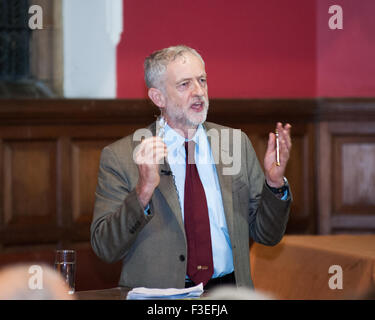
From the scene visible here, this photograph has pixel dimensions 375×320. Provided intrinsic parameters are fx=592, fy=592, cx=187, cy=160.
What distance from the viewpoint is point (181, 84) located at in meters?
2.35

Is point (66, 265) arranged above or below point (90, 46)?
below

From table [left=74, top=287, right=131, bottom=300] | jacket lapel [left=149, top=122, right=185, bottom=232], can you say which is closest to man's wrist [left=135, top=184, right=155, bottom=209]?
jacket lapel [left=149, top=122, right=185, bottom=232]

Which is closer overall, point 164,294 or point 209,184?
point 164,294

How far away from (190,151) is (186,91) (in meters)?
0.24

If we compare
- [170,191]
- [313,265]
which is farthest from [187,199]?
[313,265]

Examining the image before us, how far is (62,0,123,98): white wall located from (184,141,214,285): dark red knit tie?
206 centimetres

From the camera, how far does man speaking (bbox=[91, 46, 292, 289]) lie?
2.12 m

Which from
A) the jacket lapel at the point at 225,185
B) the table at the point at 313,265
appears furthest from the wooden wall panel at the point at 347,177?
the jacket lapel at the point at 225,185

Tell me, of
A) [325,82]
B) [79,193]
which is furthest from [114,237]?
[325,82]

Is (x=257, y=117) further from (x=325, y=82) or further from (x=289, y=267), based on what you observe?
(x=289, y=267)

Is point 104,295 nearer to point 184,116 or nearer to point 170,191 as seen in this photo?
point 170,191

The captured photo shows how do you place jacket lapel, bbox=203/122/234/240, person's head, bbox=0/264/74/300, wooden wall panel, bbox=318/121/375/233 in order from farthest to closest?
1. wooden wall panel, bbox=318/121/375/233
2. jacket lapel, bbox=203/122/234/240
3. person's head, bbox=0/264/74/300

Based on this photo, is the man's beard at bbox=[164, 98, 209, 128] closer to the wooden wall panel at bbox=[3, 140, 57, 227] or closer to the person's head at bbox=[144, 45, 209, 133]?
the person's head at bbox=[144, 45, 209, 133]

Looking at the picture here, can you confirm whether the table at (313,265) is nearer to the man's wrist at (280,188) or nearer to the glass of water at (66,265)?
the man's wrist at (280,188)
